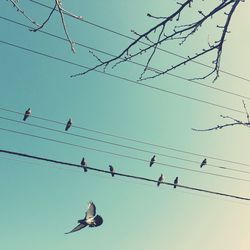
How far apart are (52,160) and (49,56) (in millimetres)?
4094

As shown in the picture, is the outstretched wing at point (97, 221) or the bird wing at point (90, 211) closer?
the outstretched wing at point (97, 221)

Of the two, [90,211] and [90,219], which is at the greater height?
[90,211]

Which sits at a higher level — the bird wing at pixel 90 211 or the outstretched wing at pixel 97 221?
the bird wing at pixel 90 211

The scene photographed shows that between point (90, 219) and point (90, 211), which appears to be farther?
point (90, 211)

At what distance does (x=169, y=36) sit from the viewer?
3184 mm

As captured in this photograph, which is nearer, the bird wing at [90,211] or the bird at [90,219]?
the bird at [90,219]

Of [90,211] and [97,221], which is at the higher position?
[90,211]

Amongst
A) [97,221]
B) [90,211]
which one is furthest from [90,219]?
[90,211]

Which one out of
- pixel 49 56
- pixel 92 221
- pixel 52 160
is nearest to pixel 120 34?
pixel 49 56

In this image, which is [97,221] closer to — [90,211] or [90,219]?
[90,219]

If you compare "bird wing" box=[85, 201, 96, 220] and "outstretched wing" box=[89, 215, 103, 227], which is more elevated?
"bird wing" box=[85, 201, 96, 220]

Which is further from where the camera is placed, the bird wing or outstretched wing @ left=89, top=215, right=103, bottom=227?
the bird wing

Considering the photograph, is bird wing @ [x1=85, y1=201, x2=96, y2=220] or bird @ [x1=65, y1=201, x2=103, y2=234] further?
bird wing @ [x1=85, y1=201, x2=96, y2=220]

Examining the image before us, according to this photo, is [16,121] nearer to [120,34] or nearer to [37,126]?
[37,126]
